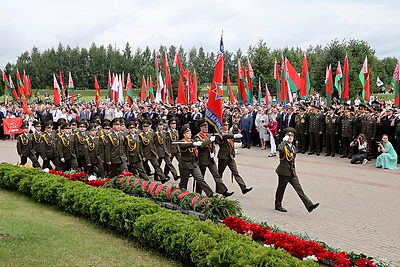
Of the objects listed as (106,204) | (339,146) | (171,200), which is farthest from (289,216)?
(339,146)

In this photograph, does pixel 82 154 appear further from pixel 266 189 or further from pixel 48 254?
pixel 48 254

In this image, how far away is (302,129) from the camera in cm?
1677

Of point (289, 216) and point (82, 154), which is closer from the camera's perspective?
point (289, 216)

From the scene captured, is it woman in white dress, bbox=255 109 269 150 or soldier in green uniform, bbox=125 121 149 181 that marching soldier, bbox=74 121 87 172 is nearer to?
soldier in green uniform, bbox=125 121 149 181

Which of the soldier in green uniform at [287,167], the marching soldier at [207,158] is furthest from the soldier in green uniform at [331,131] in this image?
the soldier in green uniform at [287,167]

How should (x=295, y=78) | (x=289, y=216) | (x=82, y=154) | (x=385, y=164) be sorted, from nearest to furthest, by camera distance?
(x=289, y=216) → (x=82, y=154) → (x=385, y=164) → (x=295, y=78)

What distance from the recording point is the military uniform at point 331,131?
15.9 meters

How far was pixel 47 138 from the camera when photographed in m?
12.1

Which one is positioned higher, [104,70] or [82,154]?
[104,70]

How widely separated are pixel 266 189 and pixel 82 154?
505 centimetres

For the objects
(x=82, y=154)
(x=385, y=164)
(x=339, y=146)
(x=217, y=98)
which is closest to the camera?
(x=217, y=98)

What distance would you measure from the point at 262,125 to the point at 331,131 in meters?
3.21

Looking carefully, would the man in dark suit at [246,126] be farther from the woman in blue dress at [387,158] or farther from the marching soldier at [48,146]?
the marching soldier at [48,146]

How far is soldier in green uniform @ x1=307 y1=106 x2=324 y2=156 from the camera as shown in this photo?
16.3 metres
